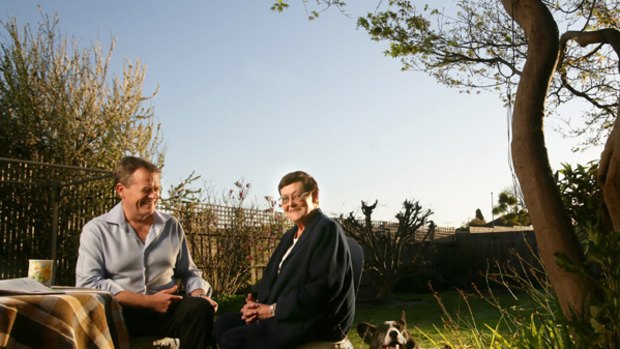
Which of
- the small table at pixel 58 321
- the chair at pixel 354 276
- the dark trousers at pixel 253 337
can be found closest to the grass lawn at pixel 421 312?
the chair at pixel 354 276

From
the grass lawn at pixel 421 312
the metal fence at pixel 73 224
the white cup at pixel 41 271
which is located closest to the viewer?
the white cup at pixel 41 271

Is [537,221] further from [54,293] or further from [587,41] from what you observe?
[54,293]

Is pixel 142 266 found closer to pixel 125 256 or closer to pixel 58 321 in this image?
pixel 125 256

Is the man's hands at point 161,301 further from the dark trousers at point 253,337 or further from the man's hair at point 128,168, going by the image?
the man's hair at point 128,168

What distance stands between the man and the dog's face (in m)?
0.92

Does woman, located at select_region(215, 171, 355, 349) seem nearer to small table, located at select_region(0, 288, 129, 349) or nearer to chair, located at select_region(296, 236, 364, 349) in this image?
chair, located at select_region(296, 236, 364, 349)

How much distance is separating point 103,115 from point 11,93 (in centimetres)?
164

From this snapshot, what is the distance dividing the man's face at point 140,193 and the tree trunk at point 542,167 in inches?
72.3

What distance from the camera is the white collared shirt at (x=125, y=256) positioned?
313cm

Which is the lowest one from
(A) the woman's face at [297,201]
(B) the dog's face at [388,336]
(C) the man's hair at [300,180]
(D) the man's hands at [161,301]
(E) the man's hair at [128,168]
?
(B) the dog's face at [388,336]

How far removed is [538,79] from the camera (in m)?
3.12

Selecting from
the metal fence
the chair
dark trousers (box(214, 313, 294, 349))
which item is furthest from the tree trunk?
the metal fence

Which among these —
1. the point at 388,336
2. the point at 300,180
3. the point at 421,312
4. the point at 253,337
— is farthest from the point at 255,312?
the point at 421,312

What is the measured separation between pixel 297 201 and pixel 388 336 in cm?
95
